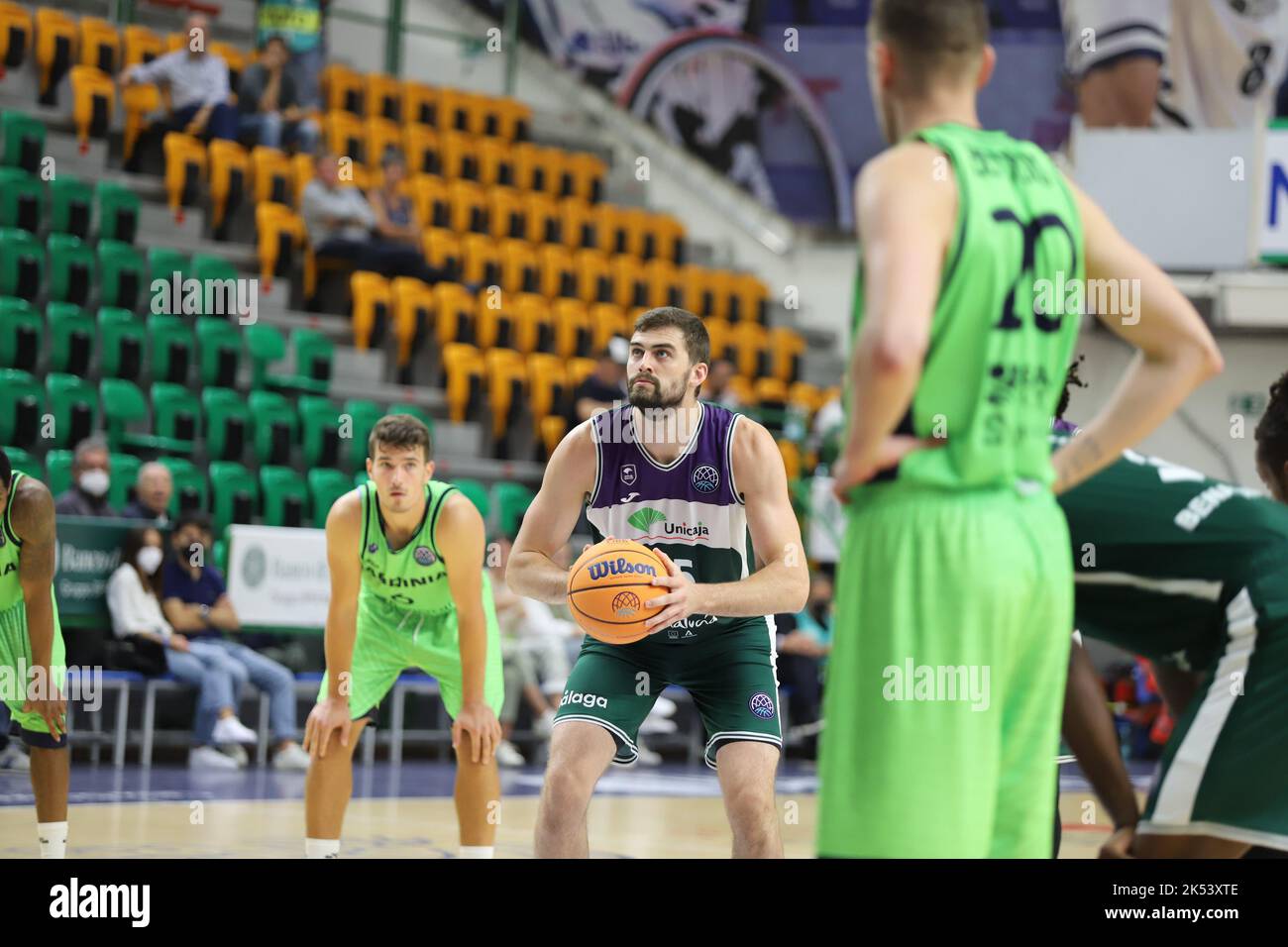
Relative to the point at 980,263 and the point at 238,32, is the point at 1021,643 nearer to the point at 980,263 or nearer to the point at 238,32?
the point at 980,263

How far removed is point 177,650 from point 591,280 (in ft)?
23.4

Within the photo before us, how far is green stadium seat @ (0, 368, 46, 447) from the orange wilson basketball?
24.5 feet

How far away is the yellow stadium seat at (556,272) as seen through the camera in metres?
15.9

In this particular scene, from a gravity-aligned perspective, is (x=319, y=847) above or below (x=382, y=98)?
below

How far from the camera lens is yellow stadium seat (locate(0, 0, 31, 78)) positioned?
1418cm

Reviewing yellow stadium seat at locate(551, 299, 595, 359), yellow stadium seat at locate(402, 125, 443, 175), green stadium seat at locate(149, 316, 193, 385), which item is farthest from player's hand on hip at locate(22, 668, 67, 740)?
yellow stadium seat at locate(402, 125, 443, 175)

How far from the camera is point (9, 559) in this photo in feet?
17.2

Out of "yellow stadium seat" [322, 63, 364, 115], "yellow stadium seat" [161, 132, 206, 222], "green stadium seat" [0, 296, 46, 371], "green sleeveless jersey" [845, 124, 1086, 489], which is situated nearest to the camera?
"green sleeveless jersey" [845, 124, 1086, 489]

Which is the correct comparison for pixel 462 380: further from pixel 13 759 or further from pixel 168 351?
pixel 13 759

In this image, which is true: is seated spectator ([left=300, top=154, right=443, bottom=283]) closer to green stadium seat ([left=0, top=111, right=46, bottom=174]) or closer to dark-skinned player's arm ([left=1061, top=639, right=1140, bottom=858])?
green stadium seat ([left=0, top=111, right=46, bottom=174])

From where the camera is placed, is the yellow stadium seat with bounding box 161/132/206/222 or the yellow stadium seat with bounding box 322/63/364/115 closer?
the yellow stadium seat with bounding box 161/132/206/222

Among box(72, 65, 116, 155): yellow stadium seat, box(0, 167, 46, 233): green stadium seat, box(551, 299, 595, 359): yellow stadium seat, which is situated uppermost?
box(72, 65, 116, 155): yellow stadium seat

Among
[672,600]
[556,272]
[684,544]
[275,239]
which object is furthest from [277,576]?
[672,600]
